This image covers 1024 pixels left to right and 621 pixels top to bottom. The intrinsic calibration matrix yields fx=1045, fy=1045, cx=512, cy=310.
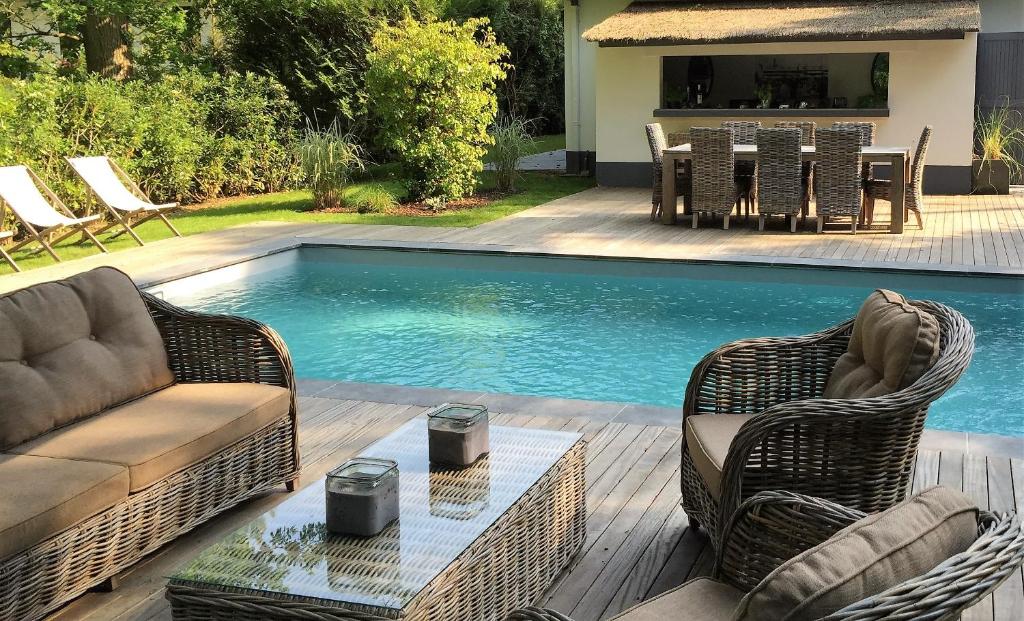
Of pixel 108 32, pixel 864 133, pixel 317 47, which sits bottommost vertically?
pixel 864 133

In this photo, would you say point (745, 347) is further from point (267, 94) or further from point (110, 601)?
point (267, 94)

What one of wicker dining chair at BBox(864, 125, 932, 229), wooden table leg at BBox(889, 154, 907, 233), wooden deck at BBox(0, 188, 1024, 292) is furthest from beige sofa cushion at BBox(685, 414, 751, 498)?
wicker dining chair at BBox(864, 125, 932, 229)

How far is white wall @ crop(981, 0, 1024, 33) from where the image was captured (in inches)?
527

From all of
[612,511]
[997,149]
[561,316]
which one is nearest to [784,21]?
[997,149]

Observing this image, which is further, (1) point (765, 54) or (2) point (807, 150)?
(1) point (765, 54)

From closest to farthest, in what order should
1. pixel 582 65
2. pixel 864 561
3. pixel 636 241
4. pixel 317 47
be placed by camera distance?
1. pixel 864 561
2. pixel 636 241
3. pixel 582 65
4. pixel 317 47

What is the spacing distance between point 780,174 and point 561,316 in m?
3.48

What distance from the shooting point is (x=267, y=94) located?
613 inches

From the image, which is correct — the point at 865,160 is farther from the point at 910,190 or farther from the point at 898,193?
the point at 910,190

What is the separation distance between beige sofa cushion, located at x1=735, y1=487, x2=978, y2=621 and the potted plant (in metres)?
12.2

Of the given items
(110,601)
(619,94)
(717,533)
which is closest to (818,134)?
(619,94)

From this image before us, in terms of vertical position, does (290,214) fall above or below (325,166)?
below

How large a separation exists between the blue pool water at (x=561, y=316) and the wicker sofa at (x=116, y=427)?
242 centimetres

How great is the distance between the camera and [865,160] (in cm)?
1033
